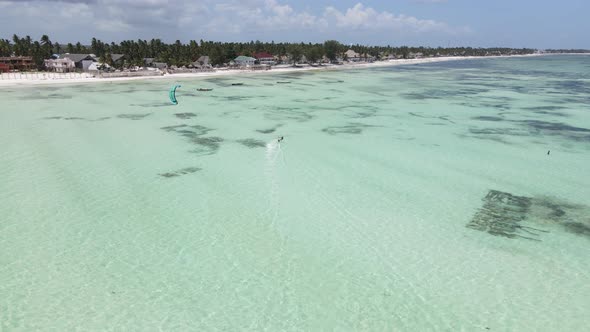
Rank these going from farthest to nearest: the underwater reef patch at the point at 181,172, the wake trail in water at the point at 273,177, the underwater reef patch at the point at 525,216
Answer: the underwater reef patch at the point at 181,172
the wake trail in water at the point at 273,177
the underwater reef patch at the point at 525,216

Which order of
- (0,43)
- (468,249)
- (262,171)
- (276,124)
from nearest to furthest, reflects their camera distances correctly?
(468,249)
(262,171)
(276,124)
(0,43)

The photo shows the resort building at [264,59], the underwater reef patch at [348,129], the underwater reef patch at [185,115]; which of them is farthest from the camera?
the resort building at [264,59]

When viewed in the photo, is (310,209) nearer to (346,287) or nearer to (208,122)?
(346,287)

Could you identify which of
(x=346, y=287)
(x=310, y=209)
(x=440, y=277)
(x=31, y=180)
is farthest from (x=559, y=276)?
(x=31, y=180)

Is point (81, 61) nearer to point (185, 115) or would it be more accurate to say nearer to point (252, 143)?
point (185, 115)

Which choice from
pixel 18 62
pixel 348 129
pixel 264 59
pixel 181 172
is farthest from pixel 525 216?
pixel 264 59

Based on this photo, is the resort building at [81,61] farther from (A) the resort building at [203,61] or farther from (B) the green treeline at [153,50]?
(A) the resort building at [203,61]

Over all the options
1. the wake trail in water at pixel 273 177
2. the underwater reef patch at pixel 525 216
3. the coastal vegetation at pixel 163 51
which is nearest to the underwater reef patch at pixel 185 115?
the wake trail in water at pixel 273 177
